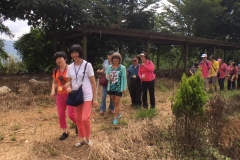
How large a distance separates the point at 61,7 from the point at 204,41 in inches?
381

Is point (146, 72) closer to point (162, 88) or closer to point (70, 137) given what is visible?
point (70, 137)

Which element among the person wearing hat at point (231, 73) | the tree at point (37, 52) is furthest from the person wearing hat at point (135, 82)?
the tree at point (37, 52)

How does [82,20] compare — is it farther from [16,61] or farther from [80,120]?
[80,120]

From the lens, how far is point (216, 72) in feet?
31.9

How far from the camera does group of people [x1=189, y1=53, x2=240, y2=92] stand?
9.20 m

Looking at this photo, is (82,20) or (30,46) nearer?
(82,20)

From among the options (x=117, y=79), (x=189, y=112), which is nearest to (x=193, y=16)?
(x=117, y=79)

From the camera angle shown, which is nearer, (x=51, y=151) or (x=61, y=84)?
(x=51, y=151)

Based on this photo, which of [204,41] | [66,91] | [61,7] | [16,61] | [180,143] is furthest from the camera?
[204,41]

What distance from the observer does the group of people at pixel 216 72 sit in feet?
30.2

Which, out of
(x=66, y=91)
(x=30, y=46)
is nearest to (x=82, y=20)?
(x=30, y=46)

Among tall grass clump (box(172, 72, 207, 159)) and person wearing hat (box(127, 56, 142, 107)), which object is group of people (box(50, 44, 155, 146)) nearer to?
tall grass clump (box(172, 72, 207, 159))

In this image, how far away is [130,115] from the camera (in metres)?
6.11

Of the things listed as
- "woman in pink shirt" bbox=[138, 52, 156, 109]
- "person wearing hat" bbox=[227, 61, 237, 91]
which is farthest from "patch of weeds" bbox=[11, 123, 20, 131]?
"person wearing hat" bbox=[227, 61, 237, 91]
